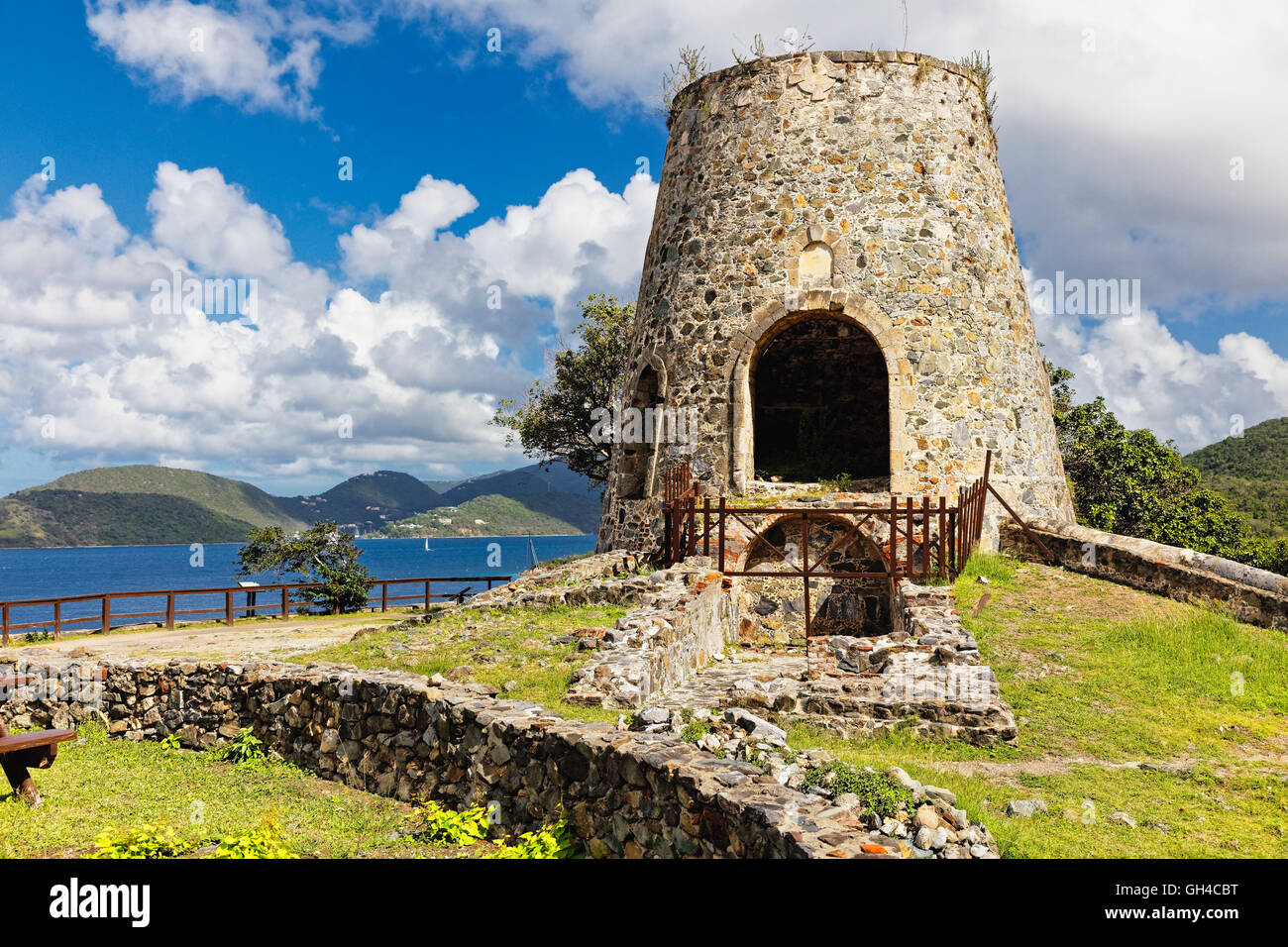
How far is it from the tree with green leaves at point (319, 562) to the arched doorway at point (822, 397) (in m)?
13.6

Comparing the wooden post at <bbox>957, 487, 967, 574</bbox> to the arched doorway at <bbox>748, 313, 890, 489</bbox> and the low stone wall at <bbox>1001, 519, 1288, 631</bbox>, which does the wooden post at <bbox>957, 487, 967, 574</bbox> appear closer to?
the low stone wall at <bbox>1001, 519, 1288, 631</bbox>

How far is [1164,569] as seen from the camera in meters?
12.8

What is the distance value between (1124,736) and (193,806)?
831cm

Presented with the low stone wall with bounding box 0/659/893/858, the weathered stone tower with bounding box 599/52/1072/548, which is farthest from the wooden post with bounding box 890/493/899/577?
the low stone wall with bounding box 0/659/893/858

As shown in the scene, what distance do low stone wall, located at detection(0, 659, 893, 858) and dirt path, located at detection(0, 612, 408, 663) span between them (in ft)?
10.8

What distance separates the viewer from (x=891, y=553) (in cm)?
1362

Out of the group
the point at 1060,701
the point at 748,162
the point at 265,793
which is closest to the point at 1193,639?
the point at 1060,701

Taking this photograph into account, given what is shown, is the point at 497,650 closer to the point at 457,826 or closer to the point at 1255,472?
the point at 457,826

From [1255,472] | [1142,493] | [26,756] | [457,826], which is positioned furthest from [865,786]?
[1255,472]

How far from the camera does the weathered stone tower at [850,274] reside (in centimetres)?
1612

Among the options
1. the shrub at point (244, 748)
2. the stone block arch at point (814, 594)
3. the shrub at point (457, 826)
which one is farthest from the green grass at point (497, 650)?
the stone block arch at point (814, 594)

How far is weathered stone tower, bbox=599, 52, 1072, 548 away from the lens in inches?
635

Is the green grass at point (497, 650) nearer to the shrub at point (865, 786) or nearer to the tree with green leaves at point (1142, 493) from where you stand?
the shrub at point (865, 786)
